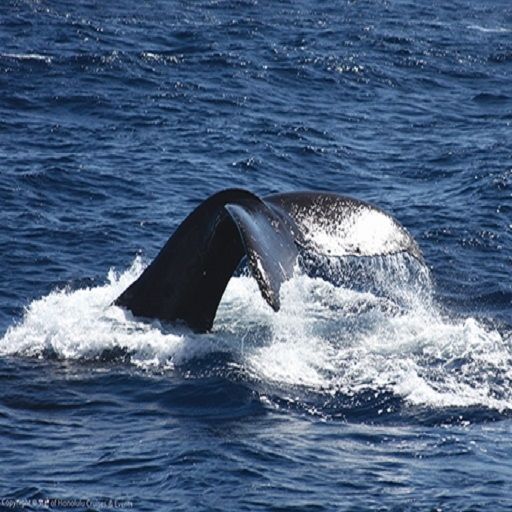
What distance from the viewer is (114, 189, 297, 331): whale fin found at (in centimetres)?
1125

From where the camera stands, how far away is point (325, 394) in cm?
1232

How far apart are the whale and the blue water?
0.37 meters

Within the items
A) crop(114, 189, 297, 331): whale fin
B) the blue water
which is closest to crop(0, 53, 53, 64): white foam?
the blue water

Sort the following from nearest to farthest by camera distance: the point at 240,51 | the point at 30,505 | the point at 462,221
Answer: the point at 30,505, the point at 462,221, the point at 240,51

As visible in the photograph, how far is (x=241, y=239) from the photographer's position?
460 inches

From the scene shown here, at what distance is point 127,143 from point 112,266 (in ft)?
19.9

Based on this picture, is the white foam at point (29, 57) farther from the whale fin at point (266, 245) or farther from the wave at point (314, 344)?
the whale fin at point (266, 245)

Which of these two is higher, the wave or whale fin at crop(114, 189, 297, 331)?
whale fin at crop(114, 189, 297, 331)

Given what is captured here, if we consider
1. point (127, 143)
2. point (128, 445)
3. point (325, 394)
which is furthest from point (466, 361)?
point (127, 143)

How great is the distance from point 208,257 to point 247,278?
3.82 metres

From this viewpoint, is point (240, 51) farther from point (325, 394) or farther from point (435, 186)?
point (325, 394)

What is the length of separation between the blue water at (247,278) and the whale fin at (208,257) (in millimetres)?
247

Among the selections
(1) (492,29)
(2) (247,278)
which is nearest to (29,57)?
(2) (247,278)

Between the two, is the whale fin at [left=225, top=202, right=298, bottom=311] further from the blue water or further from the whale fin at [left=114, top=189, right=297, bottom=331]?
the blue water
